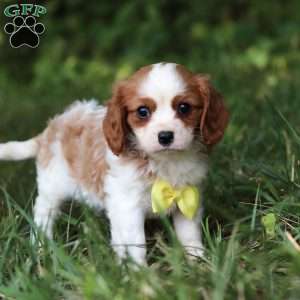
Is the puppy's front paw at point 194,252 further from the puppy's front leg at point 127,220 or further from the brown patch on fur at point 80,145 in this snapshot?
the brown patch on fur at point 80,145

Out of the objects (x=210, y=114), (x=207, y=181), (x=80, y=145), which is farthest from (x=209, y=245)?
(x=80, y=145)

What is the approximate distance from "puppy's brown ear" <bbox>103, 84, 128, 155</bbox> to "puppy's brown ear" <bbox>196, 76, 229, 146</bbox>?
408mm

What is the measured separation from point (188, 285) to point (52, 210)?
71.7 inches

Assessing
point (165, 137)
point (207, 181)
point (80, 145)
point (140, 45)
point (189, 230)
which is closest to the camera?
point (165, 137)

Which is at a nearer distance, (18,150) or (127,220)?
(127,220)

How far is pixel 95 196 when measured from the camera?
4449mm

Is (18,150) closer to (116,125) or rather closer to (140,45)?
(116,125)

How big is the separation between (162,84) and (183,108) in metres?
0.17

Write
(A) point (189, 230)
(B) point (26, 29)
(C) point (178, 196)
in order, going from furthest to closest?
1. (B) point (26, 29)
2. (A) point (189, 230)
3. (C) point (178, 196)

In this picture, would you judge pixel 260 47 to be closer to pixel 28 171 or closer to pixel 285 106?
pixel 285 106

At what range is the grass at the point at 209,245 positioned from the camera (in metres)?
3.09

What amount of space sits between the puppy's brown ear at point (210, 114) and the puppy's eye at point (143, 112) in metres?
0.30

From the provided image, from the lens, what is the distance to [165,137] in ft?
12.1

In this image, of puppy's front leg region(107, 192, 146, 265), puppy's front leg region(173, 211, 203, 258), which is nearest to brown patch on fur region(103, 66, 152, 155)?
puppy's front leg region(107, 192, 146, 265)
